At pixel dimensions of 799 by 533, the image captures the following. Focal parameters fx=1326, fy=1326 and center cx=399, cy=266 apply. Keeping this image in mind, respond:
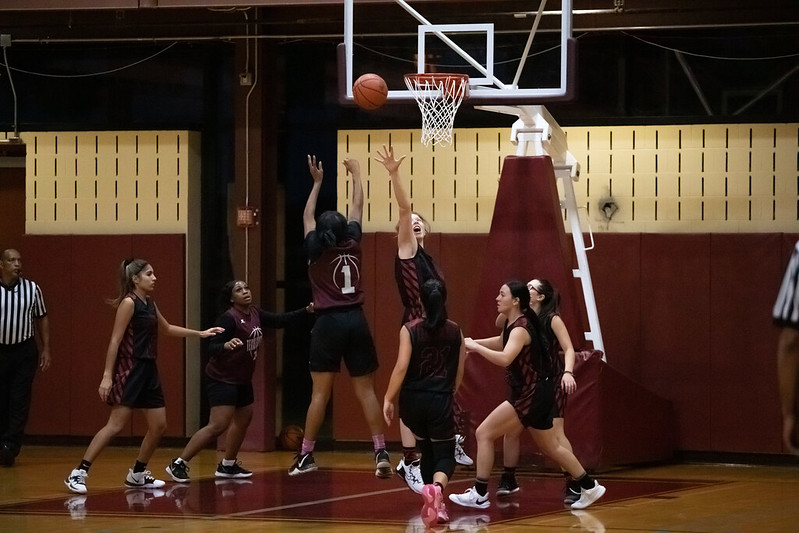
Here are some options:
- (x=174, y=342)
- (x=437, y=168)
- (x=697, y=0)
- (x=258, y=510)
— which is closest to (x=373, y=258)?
(x=437, y=168)

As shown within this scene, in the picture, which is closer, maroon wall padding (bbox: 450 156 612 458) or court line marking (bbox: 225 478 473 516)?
court line marking (bbox: 225 478 473 516)

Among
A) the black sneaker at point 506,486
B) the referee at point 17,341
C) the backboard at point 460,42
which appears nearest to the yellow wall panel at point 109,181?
the referee at point 17,341

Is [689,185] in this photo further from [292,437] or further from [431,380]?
[431,380]

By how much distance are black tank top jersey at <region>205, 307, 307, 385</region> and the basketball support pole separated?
2.53 meters

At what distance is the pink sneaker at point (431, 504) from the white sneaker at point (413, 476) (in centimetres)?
94

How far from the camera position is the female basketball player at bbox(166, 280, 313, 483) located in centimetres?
1131

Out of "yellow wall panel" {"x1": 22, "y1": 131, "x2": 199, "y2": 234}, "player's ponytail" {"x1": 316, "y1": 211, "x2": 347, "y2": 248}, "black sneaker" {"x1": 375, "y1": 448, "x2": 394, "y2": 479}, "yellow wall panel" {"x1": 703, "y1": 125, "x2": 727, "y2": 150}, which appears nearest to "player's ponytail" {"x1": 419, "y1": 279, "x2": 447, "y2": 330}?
"player's ponytail" {"x1": 316, "y1": 211, "x2": 347, "y2": 248}

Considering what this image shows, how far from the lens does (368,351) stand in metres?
11.0

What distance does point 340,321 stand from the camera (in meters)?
Answer: 10.9

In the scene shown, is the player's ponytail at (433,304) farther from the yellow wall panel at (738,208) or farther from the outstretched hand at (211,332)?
the yellow wall panel at (738,208)

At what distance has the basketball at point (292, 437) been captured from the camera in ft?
46.5

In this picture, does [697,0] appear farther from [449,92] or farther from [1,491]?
[1,491]

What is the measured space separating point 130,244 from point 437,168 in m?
3.51

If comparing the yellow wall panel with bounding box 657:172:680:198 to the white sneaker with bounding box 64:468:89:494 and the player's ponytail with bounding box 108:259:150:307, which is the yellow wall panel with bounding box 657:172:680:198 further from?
the white sneaker with bounding box 64:468:89:494
